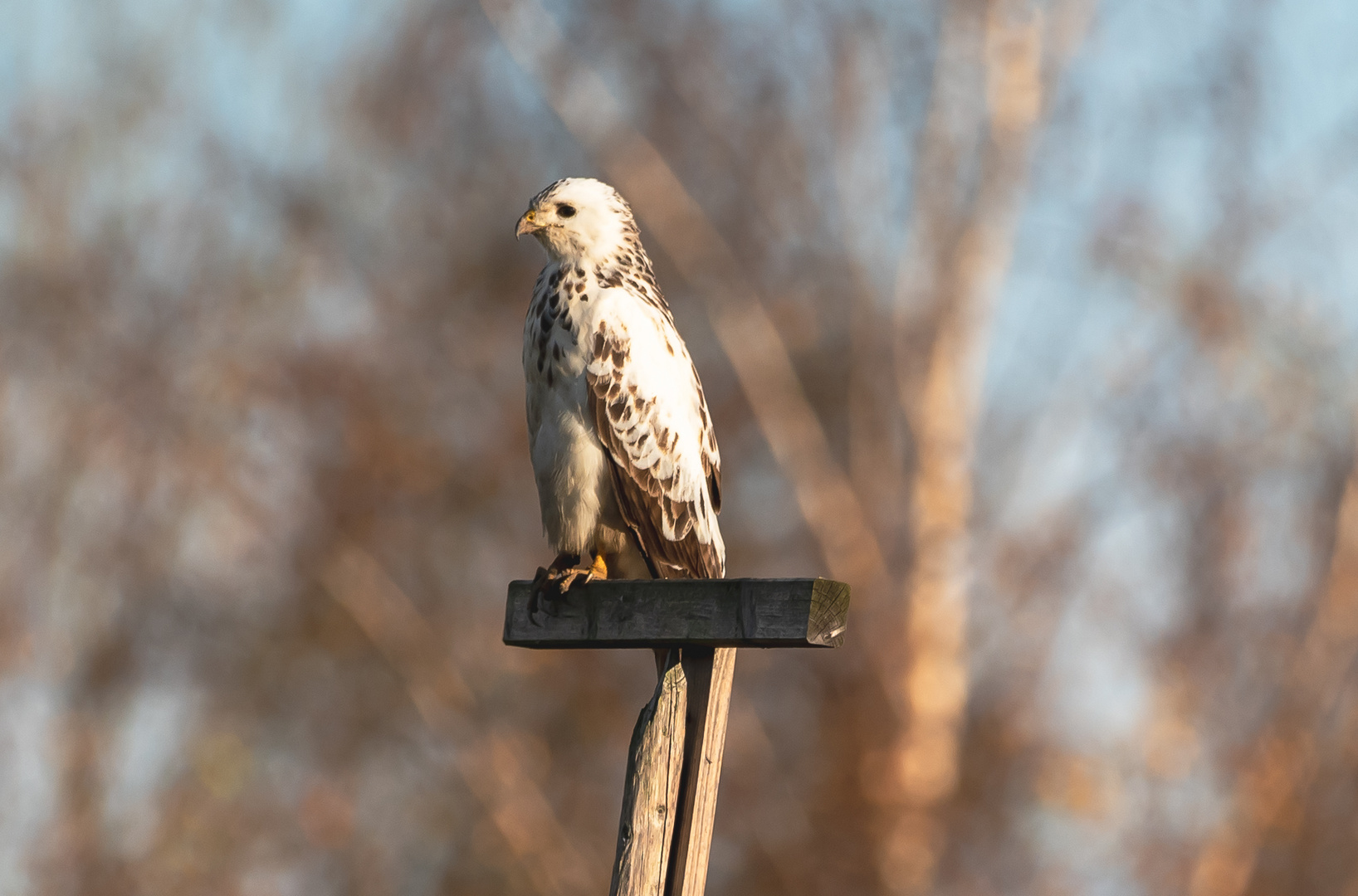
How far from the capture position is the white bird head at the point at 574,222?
4367 mm

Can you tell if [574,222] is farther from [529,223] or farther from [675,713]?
[675,713]

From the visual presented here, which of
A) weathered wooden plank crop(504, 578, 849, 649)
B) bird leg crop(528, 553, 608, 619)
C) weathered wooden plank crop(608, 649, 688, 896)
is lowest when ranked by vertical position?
weathered wooden plank crop(608, 649, 688, 896)

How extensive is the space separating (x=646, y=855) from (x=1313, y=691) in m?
6.74

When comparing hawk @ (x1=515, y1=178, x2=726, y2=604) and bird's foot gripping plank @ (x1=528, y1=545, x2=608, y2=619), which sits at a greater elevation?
hawk @ (x1=515, y1=178, x2=726, y2=604)

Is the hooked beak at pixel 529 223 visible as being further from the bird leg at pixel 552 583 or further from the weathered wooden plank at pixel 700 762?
the weathered wooden plank at pixel 700 762

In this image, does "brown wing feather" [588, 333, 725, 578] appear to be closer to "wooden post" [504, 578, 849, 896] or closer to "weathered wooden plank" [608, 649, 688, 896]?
"wooden post" [504, 578, 849, 896]

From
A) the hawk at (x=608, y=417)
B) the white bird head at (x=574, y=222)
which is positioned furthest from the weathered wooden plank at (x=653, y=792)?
the white bird head at (x=574, y=222)

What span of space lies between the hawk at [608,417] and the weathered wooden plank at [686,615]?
9.2 inches

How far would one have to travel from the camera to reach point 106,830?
39.4 feet

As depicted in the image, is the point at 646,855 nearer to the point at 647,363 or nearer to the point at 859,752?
the point at 647,363

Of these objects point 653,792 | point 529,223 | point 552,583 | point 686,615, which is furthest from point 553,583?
point 529,223

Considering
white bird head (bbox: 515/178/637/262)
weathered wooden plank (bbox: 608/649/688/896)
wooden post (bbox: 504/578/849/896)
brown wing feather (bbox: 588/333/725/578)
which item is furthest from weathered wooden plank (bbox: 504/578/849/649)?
white bird head (bbox: 515/178/637/262)

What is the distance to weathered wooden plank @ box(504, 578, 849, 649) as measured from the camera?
3.35 m

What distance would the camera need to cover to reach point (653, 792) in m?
3.57
